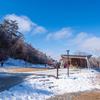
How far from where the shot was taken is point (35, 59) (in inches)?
1652

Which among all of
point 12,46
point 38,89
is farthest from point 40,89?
point 12,46

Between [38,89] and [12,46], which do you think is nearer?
[38,89]

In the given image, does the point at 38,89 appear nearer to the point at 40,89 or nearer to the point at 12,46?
the point at 40,89

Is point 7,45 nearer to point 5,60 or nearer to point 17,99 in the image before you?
point 5,60

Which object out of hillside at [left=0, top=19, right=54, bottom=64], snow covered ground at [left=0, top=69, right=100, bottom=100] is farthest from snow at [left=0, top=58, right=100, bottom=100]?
hillside at [left=0, top=19, right=54, bottom=64]

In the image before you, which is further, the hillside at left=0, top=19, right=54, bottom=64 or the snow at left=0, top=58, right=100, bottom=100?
the hillside at left=0, top=19, right=54, bottom=64

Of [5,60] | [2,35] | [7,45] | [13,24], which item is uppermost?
[13,24]

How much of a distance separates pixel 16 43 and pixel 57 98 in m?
30.5

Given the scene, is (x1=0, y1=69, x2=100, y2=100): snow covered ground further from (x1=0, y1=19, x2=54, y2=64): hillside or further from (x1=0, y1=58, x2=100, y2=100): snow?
(x1=0, y1=19, x2=54, y2=64): hillside

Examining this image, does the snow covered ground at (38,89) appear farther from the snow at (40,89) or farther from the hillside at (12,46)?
the hillside at (12,46)

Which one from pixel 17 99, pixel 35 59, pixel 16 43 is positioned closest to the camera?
pixel 17 99

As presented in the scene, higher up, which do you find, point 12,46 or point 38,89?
point 12,46

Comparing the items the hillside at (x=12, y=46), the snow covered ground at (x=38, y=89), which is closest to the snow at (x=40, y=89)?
the snow covered ground at (x=38, y=89)

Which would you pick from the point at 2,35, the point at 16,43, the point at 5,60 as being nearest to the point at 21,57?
the point at 16,43
